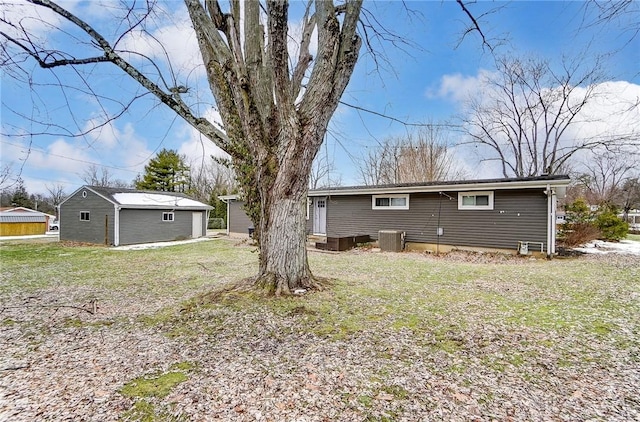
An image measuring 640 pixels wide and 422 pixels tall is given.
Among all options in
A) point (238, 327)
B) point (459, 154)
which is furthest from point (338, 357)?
point (459, 154)

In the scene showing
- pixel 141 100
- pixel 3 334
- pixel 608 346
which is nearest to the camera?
pixel 608 346

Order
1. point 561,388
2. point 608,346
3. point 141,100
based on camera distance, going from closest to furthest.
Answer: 1. point 561,388
2. point 608,346
3. point 141,100

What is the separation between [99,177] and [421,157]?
34189mm

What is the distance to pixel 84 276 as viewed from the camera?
23.9ft

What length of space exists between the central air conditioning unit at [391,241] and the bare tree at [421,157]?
9891 millimetres

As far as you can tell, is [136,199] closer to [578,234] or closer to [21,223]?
[21,223]

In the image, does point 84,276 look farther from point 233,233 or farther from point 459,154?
point 459,154

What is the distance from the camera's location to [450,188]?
1092cm

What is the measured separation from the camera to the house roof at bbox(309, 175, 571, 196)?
9125 millimetres

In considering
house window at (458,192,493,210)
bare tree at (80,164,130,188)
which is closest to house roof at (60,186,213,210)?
house window at (458,192,493,210)

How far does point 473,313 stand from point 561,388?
182 cm

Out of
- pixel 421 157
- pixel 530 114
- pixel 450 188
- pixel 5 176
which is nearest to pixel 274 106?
pixel 5 176

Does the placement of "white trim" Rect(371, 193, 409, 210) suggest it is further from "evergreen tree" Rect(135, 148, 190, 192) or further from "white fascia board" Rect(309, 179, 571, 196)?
"evergreen tree" Rect(135, 148, 190, 192)

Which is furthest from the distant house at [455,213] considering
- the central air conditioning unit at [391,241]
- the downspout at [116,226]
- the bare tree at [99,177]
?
the bare tree at [99,177]
